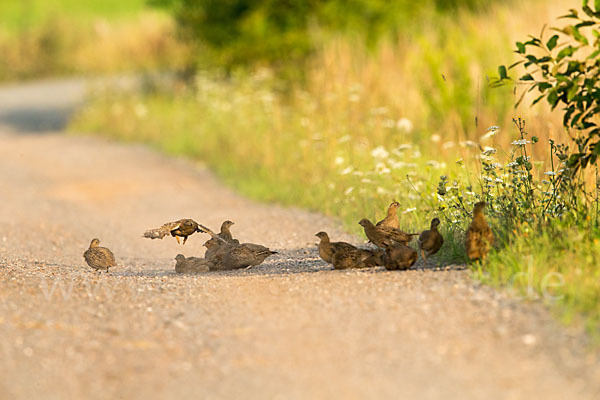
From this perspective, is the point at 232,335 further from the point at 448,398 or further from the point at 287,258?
the point at 287,258

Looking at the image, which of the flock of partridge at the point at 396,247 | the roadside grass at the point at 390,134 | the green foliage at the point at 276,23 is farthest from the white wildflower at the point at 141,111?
the flock of partridge at the point at 396,247

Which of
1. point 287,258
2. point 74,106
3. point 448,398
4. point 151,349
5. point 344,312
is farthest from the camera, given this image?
point 74,106

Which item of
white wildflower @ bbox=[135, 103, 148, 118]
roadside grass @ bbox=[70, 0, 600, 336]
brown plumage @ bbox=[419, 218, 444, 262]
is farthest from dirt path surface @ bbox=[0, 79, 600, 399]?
white wildflower @ bbox=[135, 103, 148, 118]

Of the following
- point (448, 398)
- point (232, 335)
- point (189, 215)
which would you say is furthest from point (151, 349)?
point (189, 215)

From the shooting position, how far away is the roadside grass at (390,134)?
23.0 ft

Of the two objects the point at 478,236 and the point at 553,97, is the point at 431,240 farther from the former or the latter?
the point at 553,97

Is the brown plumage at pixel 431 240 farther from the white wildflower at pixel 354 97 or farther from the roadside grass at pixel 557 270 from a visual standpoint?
the white wildflower at pixel 354 97

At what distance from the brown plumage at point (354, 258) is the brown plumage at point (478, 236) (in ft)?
2.43

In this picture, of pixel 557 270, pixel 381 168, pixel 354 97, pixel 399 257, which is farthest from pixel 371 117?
pixel 557 270

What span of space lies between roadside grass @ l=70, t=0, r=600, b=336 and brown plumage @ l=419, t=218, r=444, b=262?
227 millimetres

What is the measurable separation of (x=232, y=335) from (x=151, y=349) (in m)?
0.51

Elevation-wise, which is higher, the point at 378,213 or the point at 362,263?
the point at 378,213

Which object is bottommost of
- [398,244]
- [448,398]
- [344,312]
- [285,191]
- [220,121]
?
[448,398]

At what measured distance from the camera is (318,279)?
6.98m
